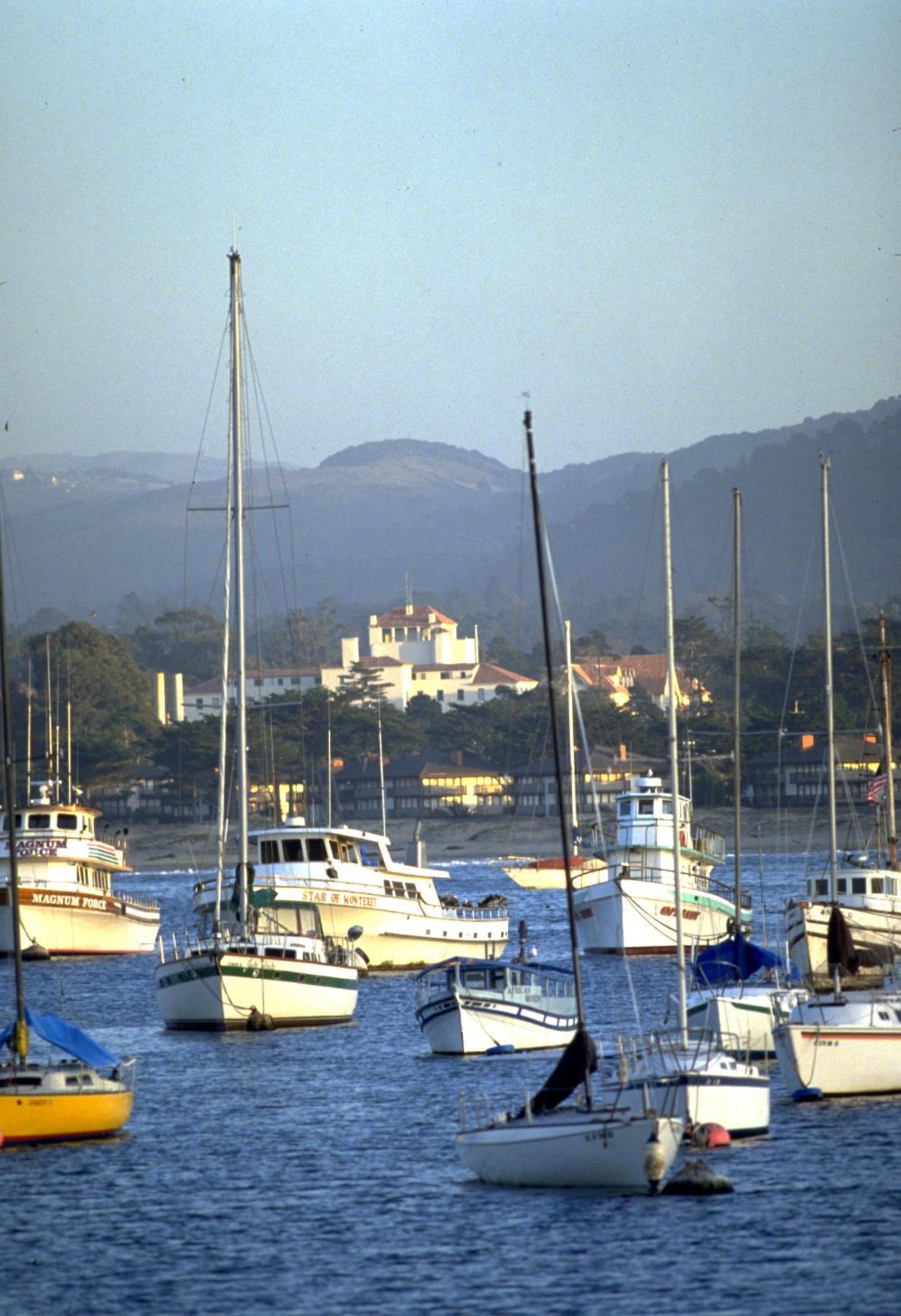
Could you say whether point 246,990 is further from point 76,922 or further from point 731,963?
point 76,922

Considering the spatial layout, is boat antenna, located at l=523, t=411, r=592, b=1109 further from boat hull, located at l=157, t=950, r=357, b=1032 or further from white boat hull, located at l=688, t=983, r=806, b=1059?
boat hull, located at l=157, t=950, r=357, b=1032

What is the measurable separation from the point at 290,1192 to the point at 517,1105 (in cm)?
566

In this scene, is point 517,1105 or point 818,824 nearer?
point 517,1105

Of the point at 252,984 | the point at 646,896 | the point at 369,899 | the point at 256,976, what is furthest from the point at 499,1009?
the point at 646,896

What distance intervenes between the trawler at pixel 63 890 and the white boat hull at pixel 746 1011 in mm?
39033

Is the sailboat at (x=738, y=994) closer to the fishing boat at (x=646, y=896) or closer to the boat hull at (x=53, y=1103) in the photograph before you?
the boat hull at (x=53, y=1103)

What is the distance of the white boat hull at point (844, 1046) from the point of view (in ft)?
135

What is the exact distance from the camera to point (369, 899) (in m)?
67.0

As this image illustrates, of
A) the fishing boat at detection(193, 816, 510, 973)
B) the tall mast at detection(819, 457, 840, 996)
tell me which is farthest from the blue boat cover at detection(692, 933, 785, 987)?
the fishing boat at detection(193, 816, 510, 973)

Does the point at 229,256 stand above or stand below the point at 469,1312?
above

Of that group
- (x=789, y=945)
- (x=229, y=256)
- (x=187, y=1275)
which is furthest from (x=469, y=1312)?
(x=229, y=256)

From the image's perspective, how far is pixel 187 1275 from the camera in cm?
2984

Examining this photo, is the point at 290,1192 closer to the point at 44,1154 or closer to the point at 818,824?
the point at 44,1154

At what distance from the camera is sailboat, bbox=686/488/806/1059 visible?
147ft
